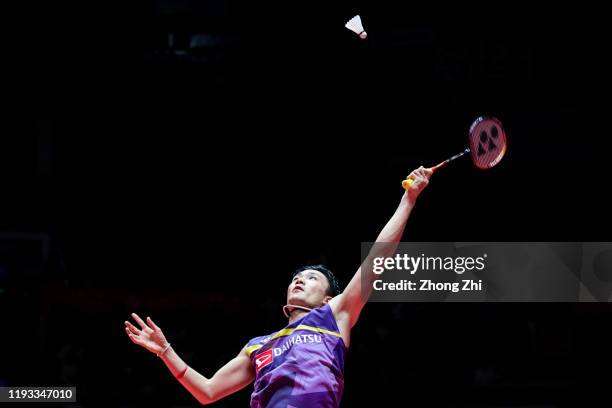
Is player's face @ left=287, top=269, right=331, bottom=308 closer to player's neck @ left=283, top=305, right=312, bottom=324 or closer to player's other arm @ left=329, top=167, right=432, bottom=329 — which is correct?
player's neck @ left=283, top=305, right=312, bottom=324

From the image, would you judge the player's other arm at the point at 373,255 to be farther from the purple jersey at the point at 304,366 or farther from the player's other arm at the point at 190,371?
the player's other arm at the point at 190,371

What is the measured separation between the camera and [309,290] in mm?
3703

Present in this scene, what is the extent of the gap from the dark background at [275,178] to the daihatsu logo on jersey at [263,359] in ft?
10.1

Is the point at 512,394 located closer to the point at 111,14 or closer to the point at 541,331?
the point at 541,331

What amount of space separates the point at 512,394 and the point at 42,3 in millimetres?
6192

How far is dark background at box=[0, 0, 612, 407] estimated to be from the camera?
22.0 feet

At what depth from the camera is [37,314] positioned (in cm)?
750

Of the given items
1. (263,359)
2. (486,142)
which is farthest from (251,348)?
(486,142)

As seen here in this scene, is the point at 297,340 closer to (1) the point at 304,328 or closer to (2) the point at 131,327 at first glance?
(1) the point at 304,328

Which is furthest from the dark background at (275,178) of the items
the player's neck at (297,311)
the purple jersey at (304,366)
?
the purple jersey at (304,366)

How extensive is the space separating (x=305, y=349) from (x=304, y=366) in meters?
0.09

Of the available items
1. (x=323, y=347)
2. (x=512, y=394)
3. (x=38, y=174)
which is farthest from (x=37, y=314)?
(x=323, y=347)

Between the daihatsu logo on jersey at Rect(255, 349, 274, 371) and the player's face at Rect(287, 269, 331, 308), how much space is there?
0.27 meters

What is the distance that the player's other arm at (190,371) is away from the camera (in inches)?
143
